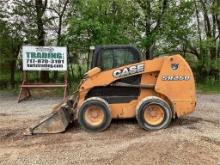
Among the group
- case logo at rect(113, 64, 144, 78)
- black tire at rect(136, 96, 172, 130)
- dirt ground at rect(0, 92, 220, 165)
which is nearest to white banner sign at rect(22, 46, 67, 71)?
dirt ground at rect(0, 92, 220, 165)

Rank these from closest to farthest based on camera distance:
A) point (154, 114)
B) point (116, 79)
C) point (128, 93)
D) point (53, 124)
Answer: point (53, 124) → point (154, 114) → point (116, 79) → point (128, 93)

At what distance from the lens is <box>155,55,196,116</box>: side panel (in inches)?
333

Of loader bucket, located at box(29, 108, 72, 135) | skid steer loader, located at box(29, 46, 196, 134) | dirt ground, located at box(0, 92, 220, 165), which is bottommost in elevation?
dirt ground, located at box(0, 92, 220, 165)

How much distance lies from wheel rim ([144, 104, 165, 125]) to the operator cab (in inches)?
39.5

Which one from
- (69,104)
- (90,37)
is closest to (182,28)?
(90,37)

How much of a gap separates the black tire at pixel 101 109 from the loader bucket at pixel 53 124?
0.33m

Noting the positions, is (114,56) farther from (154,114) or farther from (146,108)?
(154,114)

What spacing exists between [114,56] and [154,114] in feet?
4.65

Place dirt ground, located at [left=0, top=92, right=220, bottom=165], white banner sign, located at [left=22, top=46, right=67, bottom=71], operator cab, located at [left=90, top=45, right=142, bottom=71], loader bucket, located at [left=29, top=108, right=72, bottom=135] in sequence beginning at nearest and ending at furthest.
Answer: dirt ground, located at [left=0, top=92, right=220, bottom=165]
loader bucket, located at [left=29, top=108, right=72, bottom=135]
operator cab, located at [left=90, top=45, right=142, bottom=71]
white banner sign, located at [left=22, top=46, right=67, bottom=71]

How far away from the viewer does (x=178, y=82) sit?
8477mm

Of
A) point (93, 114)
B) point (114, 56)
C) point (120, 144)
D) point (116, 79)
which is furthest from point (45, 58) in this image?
point (120, 144)

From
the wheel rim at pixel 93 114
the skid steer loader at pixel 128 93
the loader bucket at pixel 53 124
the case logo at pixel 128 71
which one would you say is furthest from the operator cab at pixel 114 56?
the loader bucket at pixel 53 124

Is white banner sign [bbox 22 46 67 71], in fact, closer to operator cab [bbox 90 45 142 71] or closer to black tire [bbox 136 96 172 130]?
operator cab [bbox 90 45 142 71]

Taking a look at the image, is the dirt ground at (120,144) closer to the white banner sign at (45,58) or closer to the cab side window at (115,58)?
the cab side window at (115,58)
